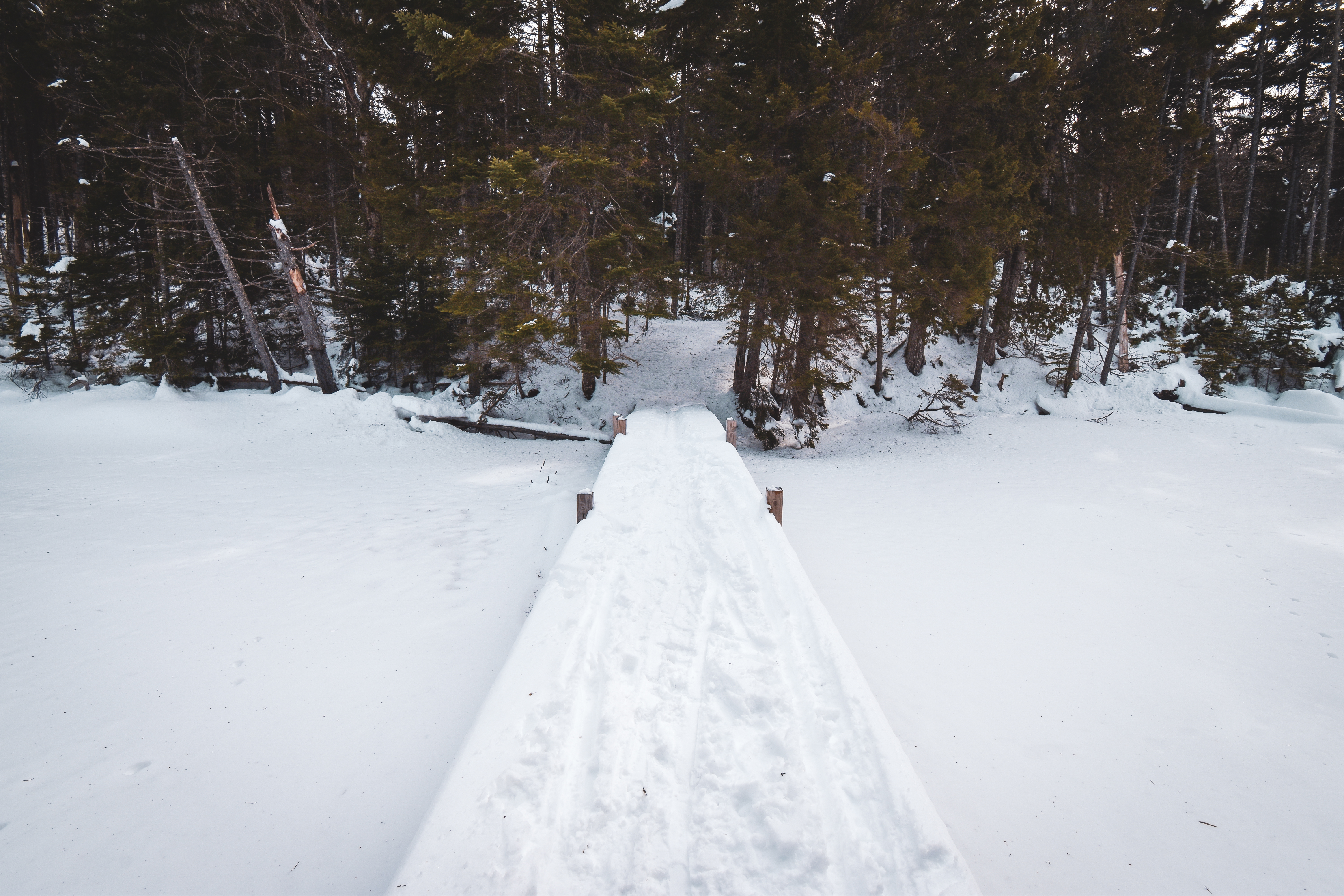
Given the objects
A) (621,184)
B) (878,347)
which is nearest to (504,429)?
(621,184)

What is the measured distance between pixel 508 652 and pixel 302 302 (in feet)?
44.7

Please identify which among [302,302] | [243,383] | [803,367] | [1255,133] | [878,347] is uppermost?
[1255,133]

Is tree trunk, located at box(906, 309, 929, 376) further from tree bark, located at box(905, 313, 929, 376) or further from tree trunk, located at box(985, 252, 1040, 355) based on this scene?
tree trunk, located at box(985, 252, 1040, 355)

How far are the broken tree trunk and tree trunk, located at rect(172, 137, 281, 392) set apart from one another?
102cm

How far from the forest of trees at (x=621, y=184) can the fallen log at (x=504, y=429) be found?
136cm

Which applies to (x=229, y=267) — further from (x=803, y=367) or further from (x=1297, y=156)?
(x=1297, y=156)

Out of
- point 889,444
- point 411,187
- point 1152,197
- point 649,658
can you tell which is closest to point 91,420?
point 411,187

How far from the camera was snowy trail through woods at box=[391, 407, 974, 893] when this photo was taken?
2.23 m

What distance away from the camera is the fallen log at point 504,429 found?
41.9ft

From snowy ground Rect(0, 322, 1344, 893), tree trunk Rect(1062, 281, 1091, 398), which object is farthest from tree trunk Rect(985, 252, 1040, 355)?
snowy ground Rect(0, 322, 1344, 893)

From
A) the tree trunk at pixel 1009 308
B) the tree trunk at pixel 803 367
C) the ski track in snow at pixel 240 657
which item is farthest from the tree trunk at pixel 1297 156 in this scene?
the ski track in snow at pixel 240 657

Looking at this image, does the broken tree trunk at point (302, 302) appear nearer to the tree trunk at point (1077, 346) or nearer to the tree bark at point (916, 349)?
the tree bark at point (916, 349)

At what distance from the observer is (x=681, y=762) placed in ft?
9.21

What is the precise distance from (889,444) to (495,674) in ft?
39.7
